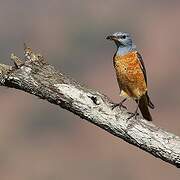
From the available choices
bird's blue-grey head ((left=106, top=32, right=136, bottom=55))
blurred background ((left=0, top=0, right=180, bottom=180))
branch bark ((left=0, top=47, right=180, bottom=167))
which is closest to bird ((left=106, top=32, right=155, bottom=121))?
bird's blue-grey head ((left=106, top=32, right=136, bottom=55))

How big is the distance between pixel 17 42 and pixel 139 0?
9.90 m

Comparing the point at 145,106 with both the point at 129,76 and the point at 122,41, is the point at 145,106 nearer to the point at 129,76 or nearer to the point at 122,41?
A: the point at 129,76

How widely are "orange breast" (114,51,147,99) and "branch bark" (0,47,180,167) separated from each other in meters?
1.78

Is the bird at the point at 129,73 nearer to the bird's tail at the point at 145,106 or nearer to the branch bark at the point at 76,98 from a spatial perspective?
the bird's tail at the point at 145,106

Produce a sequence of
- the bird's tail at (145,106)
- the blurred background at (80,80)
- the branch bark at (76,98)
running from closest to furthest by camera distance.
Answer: the branch bark at (76,98), the bird's tail at (145,106), the blurred background at (80,80)

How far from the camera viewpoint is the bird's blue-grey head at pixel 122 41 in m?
8.52

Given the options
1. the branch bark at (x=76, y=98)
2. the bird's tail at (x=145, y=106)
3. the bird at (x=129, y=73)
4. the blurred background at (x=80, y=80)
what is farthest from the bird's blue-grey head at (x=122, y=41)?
the blurred background at (x=80, y=80)

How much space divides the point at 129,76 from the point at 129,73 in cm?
3

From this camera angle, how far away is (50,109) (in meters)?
30.7

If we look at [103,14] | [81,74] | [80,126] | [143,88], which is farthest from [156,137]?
[103,14]

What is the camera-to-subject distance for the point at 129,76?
8570 mm

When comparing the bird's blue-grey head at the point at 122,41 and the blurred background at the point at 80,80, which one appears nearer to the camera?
the bird's blue-grey head at the point at 122,41

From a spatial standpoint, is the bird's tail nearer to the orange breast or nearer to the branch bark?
the orange breast

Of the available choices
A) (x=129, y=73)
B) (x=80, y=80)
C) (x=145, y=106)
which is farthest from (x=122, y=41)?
(x=80, y=80)
